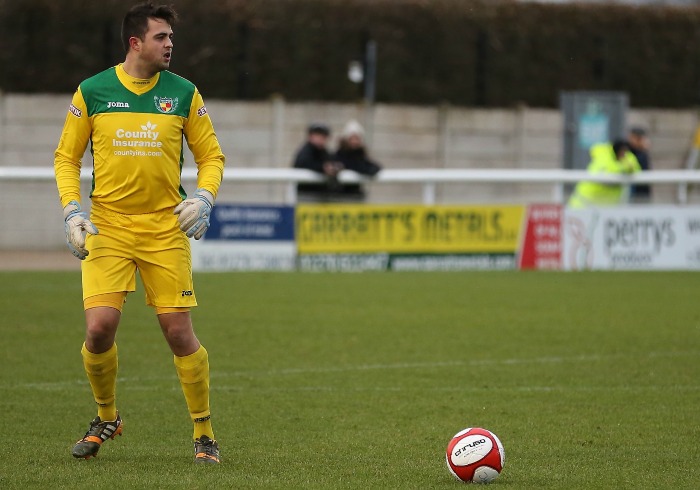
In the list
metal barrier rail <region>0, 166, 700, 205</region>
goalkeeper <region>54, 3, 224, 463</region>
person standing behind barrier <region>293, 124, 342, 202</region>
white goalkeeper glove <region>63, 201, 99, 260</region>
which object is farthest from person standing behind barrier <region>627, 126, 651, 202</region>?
white goalkeeper glove <region>63, 201, 99, 260</region>

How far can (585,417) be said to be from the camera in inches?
319

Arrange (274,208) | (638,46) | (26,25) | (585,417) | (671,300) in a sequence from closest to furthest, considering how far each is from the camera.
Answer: (585,417) < (671,300) < (274,208) < (26,25) < (638,46)

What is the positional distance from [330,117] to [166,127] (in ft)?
59.9

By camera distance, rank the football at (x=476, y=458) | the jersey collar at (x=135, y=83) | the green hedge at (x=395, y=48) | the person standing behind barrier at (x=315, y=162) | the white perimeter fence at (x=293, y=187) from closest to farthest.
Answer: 1. the football at (x=476, y=458)
2. the jersey collar at (x=135, y=83)
3. the person standing behind barrier at (x=315, y=162)
4. the white perimeter fence at (x=293, y=187)
5. the green hedge at (x=395, y=48)

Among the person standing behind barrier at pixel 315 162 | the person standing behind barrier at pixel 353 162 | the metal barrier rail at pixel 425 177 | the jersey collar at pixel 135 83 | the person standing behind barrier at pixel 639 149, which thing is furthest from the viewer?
the person standing behind barrier at pixel 639 149

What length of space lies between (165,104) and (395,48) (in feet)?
64.7

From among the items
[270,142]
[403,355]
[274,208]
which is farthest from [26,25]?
[403,355]

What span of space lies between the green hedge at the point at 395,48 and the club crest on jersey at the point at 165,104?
17.5 m

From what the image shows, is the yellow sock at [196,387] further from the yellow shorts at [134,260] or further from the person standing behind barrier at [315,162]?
the person standing behind barrier at [315,162]

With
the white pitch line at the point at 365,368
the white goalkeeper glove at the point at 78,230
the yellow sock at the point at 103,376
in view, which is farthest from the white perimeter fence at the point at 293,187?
the white goalkeeper glove at the point at 78,230

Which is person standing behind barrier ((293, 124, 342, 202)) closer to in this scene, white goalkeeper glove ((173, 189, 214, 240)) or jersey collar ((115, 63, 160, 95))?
jersey collar ((115, 63, 160, 95))

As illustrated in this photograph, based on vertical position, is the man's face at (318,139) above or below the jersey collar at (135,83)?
below

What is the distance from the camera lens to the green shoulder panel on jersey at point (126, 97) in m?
6.68

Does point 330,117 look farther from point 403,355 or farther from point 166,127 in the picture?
point 166,127
